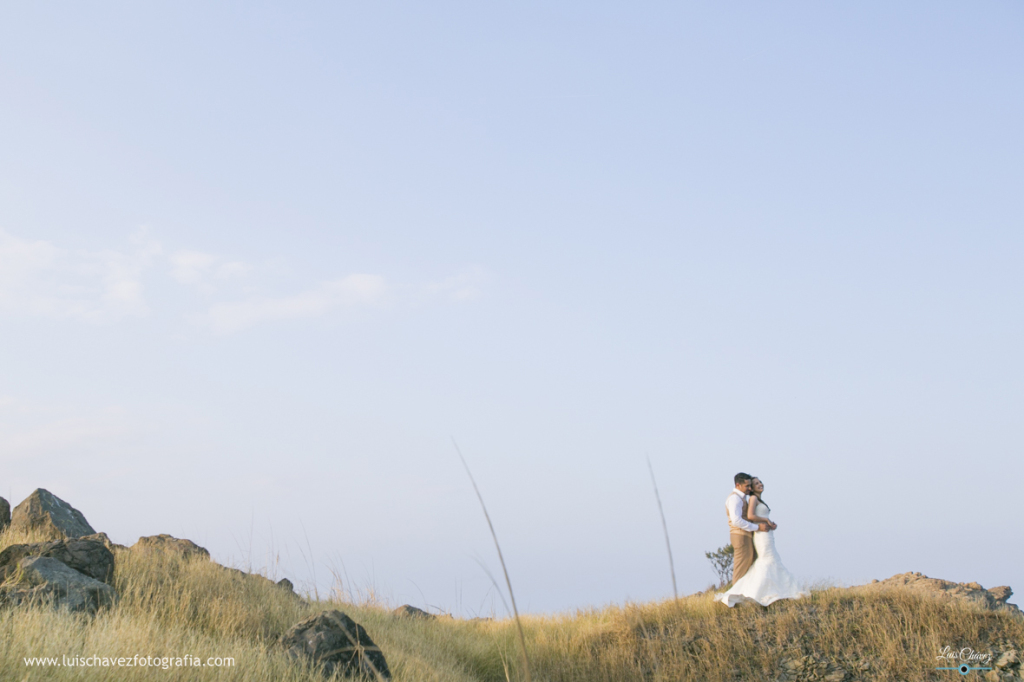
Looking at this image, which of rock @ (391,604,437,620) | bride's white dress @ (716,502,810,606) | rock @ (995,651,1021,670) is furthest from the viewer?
rock @ (391,604,437,620)

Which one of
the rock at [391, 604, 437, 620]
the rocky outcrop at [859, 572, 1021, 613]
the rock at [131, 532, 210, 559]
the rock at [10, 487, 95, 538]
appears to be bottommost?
the rocky outcrop at [859, 572, 1021, 613]

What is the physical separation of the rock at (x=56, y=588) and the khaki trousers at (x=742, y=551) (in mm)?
10614

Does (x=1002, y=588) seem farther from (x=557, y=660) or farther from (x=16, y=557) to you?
(x=16, y=557)

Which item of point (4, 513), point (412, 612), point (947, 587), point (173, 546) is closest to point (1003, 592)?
point (947, 587)

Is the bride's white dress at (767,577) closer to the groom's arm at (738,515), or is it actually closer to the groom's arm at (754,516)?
the groom's arm at (754,516)

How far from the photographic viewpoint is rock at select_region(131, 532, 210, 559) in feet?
42.6

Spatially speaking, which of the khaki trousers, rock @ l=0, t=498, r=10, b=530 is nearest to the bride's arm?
the khaki trousers

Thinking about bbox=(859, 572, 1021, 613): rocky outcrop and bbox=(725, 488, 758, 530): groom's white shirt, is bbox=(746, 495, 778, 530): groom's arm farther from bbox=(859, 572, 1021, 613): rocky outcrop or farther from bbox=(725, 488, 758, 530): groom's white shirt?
bbox=(859, 572, 1021, 613): rocky outcrop

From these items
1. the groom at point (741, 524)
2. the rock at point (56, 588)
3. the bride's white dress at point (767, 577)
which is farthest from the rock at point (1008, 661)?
the rock at point (56, 588)

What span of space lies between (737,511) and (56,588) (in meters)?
11.1

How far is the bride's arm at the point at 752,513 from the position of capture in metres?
13.5

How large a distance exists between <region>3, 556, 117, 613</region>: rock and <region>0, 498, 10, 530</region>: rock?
530cm

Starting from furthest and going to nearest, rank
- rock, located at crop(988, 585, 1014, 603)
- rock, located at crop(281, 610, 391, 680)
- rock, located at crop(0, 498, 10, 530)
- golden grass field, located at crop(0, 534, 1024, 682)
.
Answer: rock, located at crop(988, 585, 1014, 603), rock, located at crop(0, 498, 10, 530), golden grass field, located at crop(0, 534, 1024, 682), rock, located at crop(281, 610, 391, 680)

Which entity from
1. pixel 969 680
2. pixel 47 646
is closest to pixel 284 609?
pixel 47 646
